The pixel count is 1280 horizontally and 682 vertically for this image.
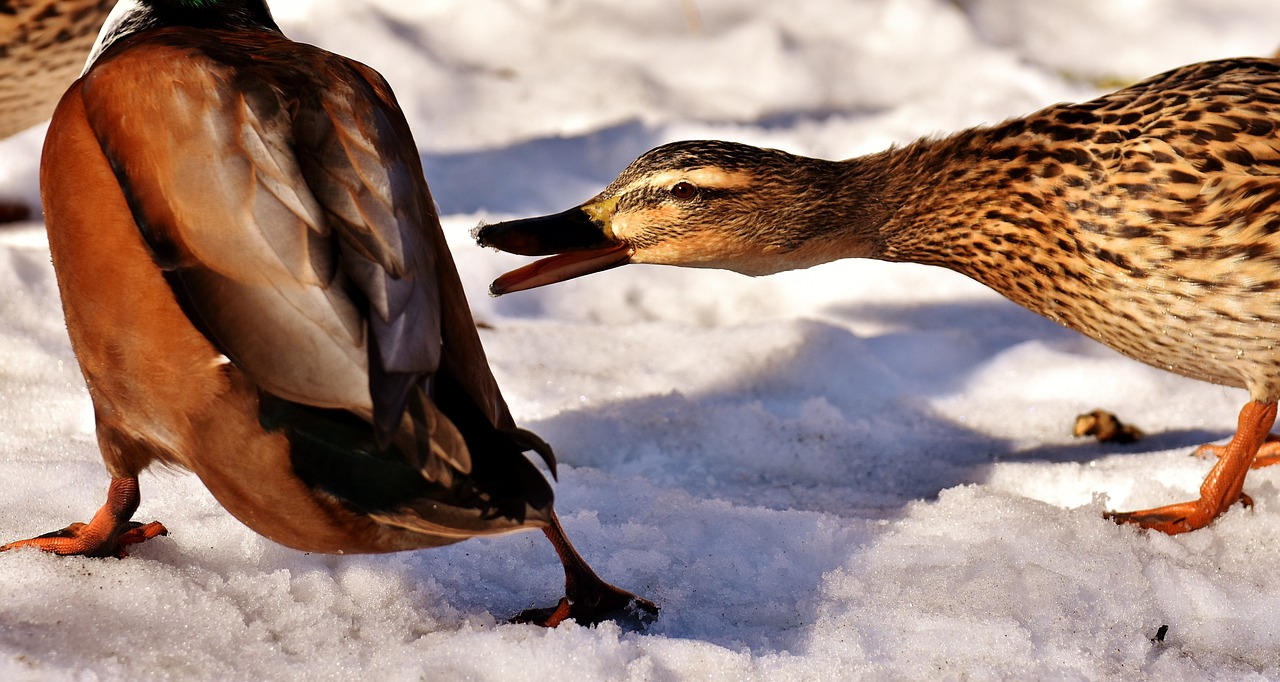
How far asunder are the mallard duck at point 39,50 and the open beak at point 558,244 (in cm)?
165

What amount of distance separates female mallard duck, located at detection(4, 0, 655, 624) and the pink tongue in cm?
101

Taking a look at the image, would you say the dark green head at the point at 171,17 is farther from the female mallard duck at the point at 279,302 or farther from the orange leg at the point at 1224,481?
the orange leg at the point at 1224,481

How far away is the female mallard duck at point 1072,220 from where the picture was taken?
2.86 meters

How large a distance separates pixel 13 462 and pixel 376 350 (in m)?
1.56

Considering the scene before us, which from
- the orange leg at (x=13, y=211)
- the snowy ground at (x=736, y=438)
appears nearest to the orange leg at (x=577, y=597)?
the snowy ground at (x=736, y=438)

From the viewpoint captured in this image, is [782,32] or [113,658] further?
[782,32]

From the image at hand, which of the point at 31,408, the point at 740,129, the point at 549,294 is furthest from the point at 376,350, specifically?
the point at 740,129

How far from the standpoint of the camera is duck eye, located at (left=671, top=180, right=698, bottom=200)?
10.8 feet

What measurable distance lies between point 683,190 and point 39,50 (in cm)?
209

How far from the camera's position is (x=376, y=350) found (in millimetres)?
1749

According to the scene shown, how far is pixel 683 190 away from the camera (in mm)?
3299

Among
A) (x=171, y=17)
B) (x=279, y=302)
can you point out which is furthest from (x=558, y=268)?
(x=279, y=302)

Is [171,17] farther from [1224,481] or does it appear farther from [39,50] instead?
[1224,481]

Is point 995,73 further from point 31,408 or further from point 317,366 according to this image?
point 317,366
